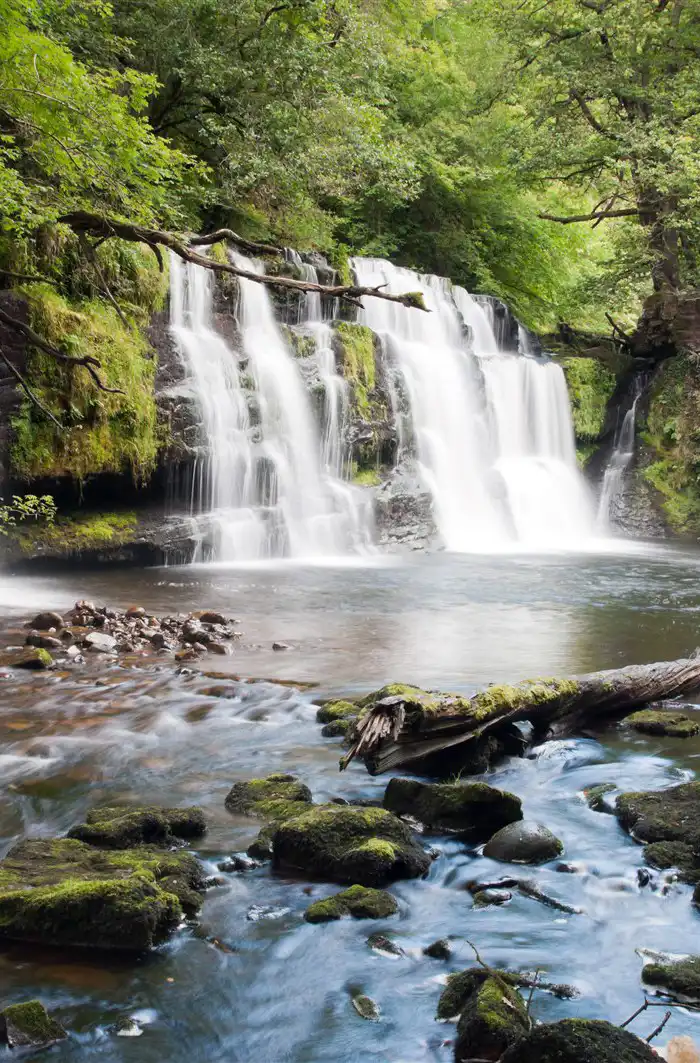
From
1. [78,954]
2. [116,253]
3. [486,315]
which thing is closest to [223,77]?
[116,253]

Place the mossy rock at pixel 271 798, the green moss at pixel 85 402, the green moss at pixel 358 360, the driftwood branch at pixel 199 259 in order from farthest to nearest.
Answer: the green moss at pixel 358 360, the green moss at pixel 85 402, the driftwood branch at pixel 199 259, the mossy rock at pixel 271 798

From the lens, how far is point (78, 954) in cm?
315

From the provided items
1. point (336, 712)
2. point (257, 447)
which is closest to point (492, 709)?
point (336, 712)

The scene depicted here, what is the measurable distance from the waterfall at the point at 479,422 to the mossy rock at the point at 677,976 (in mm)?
13959

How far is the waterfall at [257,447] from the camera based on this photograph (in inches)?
568

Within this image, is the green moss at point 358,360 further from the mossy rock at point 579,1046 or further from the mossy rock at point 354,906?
the mossy rock at point 579,1046

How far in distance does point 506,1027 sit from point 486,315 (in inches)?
825

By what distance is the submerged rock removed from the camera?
269cm

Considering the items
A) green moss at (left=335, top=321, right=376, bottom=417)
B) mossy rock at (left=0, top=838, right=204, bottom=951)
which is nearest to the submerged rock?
mossy rock at (left=0, top=838, right=204, bottom=951)

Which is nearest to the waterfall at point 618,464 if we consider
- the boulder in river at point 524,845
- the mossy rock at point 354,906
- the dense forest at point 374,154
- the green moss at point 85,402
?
the dense forest at point 374,154

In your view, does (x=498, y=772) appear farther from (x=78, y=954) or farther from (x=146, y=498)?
(x=146, y=498)

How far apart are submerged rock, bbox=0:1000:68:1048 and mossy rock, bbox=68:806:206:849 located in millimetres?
1200

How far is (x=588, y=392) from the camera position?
22078 mm

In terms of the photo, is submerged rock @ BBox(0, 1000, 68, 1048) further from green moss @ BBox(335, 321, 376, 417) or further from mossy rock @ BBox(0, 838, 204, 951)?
green moss @ BBox(335, 321, 376, 417)
